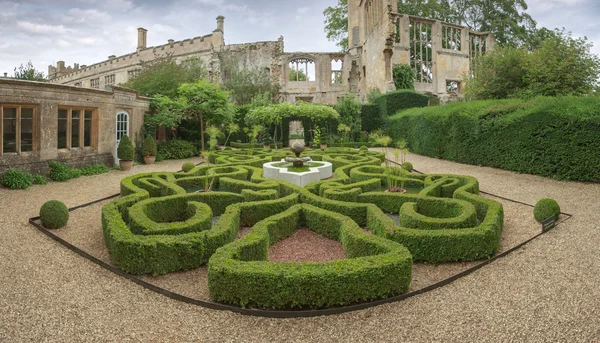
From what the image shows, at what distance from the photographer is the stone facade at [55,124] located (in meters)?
11.6

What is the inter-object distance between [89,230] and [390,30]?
2589 cm

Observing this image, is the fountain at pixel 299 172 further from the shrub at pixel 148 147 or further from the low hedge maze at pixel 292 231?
the shrub at pixel 148 147

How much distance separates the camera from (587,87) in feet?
59.8

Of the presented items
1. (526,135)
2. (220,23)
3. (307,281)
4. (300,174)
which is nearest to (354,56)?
(220,23)

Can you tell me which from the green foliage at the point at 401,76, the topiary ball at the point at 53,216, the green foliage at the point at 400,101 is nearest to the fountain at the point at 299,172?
the topiary ball at the point at 53,216

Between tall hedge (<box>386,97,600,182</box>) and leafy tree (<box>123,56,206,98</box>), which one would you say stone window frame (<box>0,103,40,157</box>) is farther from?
tall hedge (<box>386,97,600,182</box>)

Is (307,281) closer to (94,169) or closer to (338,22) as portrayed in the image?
(94,169)

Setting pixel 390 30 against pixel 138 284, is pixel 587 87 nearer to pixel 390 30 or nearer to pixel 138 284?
pixel 390 30

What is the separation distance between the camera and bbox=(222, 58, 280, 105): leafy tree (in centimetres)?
3541

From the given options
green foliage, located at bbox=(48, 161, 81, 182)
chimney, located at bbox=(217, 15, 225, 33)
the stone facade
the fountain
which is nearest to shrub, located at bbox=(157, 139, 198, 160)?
the stone facade

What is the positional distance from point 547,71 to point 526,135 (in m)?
8.92

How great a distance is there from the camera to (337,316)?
432 centimetres

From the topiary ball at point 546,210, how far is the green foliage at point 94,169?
45.9ft

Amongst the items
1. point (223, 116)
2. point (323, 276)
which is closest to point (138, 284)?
point (323, 276)
